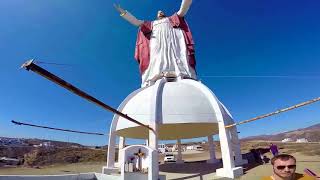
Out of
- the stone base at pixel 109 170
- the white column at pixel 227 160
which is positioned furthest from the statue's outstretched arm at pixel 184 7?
the stone base at pixel 109 170

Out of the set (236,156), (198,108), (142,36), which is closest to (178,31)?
(142,36)

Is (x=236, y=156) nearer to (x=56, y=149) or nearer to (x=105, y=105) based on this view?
(x=105, y=105)

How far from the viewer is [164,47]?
2867 centimetres

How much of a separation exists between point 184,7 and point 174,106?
12.5 m

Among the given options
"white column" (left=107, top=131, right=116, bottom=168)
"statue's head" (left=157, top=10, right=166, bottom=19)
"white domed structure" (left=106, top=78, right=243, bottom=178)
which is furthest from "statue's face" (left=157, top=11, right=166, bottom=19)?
"white column" (left=107, top=131, right=116, bottom=168)

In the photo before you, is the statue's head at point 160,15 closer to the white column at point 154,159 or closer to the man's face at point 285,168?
the white column at point 154,159

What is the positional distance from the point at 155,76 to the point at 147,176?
1043 centimetres

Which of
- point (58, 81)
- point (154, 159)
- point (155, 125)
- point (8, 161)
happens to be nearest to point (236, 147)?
point (155, 125)

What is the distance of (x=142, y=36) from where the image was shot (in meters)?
30.7

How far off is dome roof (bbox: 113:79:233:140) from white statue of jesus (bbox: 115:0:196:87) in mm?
1982

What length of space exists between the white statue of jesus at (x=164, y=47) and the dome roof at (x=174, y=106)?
1982 millimetres

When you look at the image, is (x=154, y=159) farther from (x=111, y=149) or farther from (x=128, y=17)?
(x=128, y=17)

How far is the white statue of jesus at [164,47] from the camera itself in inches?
1088

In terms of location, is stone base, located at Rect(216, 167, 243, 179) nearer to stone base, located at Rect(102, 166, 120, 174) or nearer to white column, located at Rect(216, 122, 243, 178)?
white column, located at Rect(216, 122, 243, 178)
